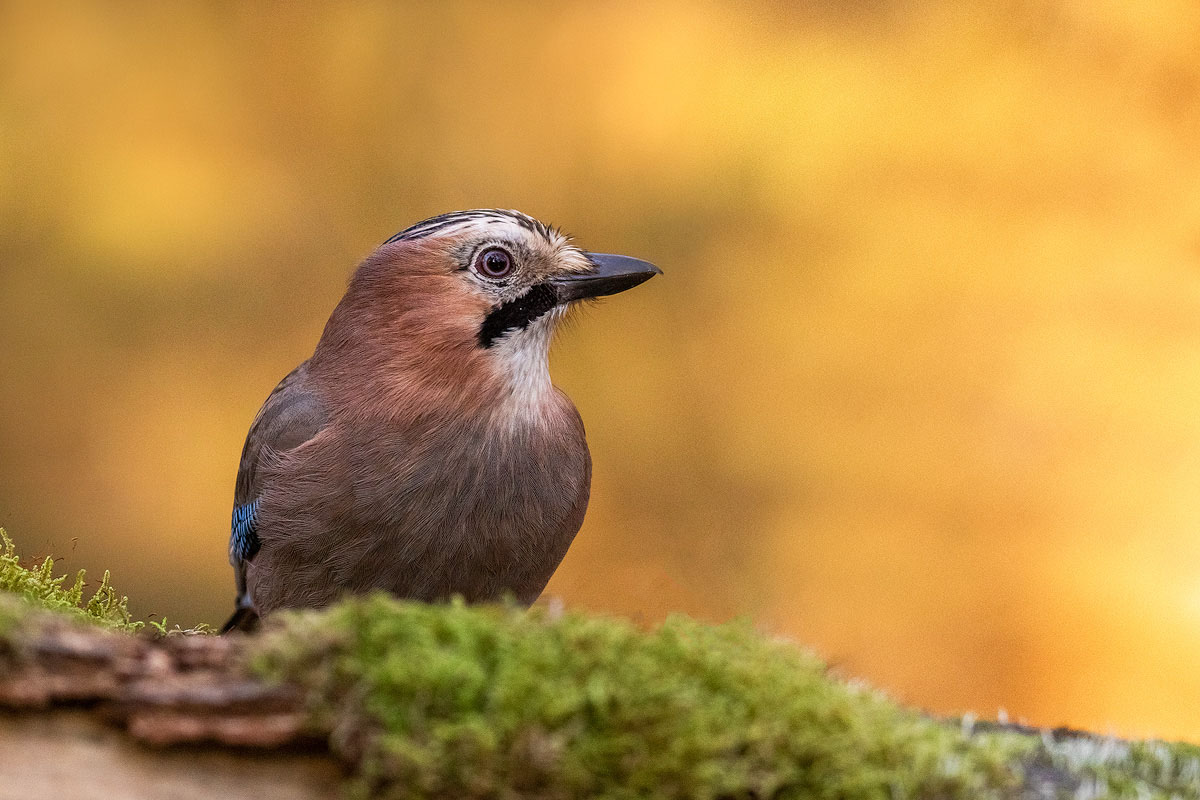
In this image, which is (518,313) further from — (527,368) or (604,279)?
(604,279)

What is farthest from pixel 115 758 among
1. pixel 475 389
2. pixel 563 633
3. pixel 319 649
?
pixel 475 389

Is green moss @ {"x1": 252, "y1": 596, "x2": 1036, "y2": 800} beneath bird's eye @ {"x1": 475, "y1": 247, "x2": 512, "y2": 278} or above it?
beneath

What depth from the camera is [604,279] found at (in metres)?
4.43

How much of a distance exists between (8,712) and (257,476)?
91.7 inches

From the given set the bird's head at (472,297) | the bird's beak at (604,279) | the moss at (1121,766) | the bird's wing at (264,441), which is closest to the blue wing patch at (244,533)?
the bird's wing at (264,441)

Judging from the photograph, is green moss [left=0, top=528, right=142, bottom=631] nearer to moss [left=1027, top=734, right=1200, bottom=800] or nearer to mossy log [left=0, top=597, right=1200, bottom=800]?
mossy log [left=0, top=597, right=1200, bottom=800]

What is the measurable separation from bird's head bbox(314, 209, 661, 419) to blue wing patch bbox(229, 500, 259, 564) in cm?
80

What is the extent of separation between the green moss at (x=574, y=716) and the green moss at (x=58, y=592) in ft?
8.24

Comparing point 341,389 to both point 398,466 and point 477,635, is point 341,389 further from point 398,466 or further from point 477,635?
point 477,635

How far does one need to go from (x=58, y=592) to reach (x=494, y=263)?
218 cm

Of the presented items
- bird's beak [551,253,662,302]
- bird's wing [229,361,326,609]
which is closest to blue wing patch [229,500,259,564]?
bird's wing [229,361,326,609]

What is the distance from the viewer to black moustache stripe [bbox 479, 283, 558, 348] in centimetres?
421

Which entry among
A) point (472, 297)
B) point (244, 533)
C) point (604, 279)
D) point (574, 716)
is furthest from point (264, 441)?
point (574, 716)

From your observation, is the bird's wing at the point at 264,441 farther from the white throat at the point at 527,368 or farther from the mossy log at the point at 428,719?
the mossy log at the point at 428,719
